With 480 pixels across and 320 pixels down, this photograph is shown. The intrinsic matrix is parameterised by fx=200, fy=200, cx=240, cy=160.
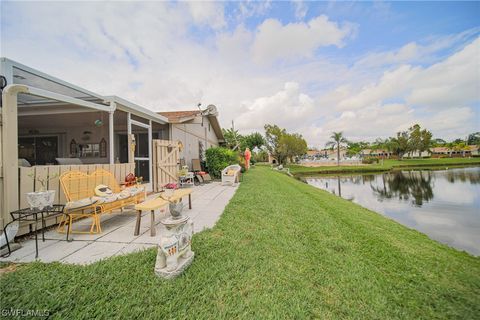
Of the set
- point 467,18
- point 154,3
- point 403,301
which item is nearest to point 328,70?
point 467,18

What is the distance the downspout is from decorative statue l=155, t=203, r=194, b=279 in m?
2.60

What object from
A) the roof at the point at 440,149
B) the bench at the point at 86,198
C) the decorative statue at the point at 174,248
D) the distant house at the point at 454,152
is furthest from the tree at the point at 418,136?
the decorative statue at the point at 174,248

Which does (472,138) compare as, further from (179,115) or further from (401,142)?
(179,115)

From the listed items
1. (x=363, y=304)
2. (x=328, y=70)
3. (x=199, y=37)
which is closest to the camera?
(x=363, y=304)

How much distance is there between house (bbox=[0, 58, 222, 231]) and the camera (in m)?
3.00

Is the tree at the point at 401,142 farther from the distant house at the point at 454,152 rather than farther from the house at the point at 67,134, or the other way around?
the house at the point at 67,134

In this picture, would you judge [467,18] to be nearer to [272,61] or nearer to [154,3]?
[272,61]

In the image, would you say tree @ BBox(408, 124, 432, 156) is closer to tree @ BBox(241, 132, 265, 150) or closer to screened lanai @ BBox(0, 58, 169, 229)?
tree @ BBox(241, 132, 265, 150)

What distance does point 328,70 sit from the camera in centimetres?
1241

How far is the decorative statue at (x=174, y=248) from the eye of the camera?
6.85ft

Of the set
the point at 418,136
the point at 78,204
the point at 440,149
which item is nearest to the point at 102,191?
the point at 78,204

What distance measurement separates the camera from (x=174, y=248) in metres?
2.15

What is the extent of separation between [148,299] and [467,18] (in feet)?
40.9

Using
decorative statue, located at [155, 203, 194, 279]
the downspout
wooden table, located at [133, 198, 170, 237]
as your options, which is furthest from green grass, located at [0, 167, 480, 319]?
the downspout
